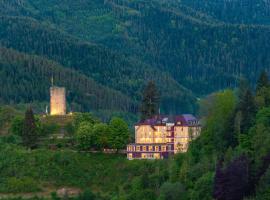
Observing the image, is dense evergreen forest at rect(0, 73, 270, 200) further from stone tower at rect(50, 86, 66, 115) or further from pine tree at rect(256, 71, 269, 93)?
stone tower at rect(50, 86, 66, 115)

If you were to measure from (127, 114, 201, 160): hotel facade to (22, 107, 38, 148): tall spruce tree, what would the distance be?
11.0 m

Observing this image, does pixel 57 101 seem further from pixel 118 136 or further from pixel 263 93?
pixel 263 93

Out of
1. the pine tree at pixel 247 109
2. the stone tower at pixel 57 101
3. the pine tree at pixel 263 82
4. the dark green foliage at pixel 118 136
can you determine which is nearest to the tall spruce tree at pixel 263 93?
the pine tree at pixel 263 82

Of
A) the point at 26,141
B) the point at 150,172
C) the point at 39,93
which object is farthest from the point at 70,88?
the point at 150,172

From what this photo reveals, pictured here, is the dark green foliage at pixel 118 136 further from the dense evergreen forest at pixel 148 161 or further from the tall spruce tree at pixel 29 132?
the tall spruce tree at pixel 29 132

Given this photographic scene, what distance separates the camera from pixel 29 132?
12069 cm

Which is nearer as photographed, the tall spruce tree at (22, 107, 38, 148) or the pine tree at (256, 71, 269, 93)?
the pine tree at (256, 71, 269, 93)

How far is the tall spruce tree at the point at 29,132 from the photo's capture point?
396 ft

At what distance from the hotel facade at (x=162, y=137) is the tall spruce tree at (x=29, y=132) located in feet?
36.1

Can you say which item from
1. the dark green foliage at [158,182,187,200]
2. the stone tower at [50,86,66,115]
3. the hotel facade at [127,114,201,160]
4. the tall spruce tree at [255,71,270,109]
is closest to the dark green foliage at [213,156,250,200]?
the dark green foliage at [158,182,187,200]

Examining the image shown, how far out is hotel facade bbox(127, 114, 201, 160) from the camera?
117m

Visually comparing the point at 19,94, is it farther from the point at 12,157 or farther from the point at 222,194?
the point at 222,194

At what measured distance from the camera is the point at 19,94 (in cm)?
18538

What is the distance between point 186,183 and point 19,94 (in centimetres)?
8965
